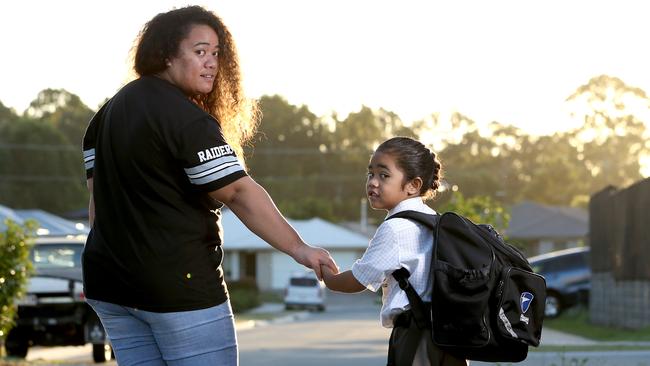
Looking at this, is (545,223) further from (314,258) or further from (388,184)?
(314,258)

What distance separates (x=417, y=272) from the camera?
17.4 ft

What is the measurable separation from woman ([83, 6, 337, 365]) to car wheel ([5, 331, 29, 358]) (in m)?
14.2

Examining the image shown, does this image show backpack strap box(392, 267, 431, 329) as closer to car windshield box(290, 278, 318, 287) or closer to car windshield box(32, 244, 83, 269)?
car windshield box(32, 244, 83, 269)

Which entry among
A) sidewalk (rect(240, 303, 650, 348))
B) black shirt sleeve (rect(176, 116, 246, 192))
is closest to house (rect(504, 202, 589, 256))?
sidewalk (rect(240, 303, 650, 348))

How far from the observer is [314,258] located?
5.03 metres

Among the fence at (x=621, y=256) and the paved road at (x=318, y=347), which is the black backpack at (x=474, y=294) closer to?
the paved road at (x=318, y=347)

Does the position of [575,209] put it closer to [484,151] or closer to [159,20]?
[484,151]

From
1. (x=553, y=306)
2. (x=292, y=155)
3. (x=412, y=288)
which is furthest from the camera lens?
(x=292, y=155)

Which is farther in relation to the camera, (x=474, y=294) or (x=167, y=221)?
(x=474, y=294)

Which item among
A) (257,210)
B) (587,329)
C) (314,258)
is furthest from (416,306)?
(587,329)

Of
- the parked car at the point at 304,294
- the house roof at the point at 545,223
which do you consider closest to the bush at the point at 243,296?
the parked car at the point at 304,294

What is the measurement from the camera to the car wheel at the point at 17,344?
61.2 ft

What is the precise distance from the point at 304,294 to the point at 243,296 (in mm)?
3480

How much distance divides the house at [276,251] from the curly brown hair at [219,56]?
2618 inches
